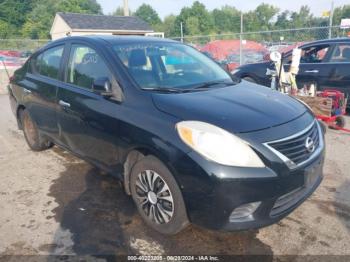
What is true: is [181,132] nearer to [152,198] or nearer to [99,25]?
[152,198]

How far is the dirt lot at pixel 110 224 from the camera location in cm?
282

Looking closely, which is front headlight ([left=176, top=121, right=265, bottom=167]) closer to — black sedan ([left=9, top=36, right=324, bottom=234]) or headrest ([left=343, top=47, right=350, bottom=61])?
black sedan ([left=9, top=36, right=324, bottom=234])

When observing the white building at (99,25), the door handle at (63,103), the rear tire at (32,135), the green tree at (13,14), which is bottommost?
the rear tire at (32,135)

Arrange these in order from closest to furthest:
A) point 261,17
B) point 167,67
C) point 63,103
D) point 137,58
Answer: point 137,58, point 167,67, point 63,103, point 261,17

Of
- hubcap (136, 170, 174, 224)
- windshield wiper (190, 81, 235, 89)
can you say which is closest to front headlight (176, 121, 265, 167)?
hubcap (136, 170, 174, 224)

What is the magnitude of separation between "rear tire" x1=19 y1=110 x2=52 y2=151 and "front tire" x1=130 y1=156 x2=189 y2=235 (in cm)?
253

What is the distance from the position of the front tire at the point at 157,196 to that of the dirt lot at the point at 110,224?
0.50 feet

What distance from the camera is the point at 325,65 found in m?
7.00

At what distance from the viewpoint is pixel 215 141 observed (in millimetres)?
2512

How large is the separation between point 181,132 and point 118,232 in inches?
46.4

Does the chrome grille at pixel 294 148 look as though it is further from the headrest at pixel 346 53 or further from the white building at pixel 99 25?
the white building at pixel 99 25

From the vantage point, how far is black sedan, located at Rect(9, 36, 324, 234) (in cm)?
249

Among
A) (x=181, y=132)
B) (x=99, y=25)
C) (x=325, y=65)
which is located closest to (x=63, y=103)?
(x=181, y=132)

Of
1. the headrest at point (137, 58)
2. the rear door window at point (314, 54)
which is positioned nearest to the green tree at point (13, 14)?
the rear door window at point (314, 54)
